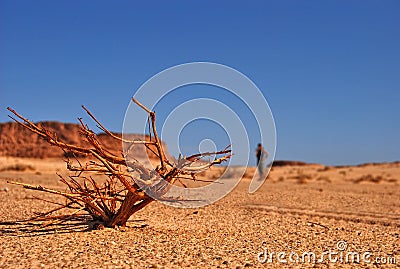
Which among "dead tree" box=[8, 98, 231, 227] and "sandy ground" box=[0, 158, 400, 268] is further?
"dead tree" box=[8, 98, 231, 227]

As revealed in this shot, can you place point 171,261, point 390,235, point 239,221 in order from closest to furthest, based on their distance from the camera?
1. point 171,261
2. point 390,235
3. point 239,221

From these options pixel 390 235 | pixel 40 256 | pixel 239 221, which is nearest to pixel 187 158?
pixel 40 256

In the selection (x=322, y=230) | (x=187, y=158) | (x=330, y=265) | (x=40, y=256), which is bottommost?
(x=40, y=256)

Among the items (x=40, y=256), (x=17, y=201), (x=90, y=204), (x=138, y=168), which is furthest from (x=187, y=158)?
(x=17, y=201)

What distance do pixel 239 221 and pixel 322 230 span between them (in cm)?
131

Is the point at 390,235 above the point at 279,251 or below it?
above

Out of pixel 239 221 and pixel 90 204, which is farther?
pixel 239 221

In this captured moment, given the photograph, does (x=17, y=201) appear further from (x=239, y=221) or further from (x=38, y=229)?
(x=239, y=221)

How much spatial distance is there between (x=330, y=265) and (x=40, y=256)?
2.64 m

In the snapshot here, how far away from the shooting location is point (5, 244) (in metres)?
4.79

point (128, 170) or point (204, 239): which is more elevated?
point (128, 170)

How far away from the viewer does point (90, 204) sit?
5461 mm

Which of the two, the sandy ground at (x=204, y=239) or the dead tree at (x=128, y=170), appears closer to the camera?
the sandy ground at (x=204, y=239)

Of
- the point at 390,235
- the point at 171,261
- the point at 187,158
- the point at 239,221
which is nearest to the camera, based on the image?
the point at 171,261
